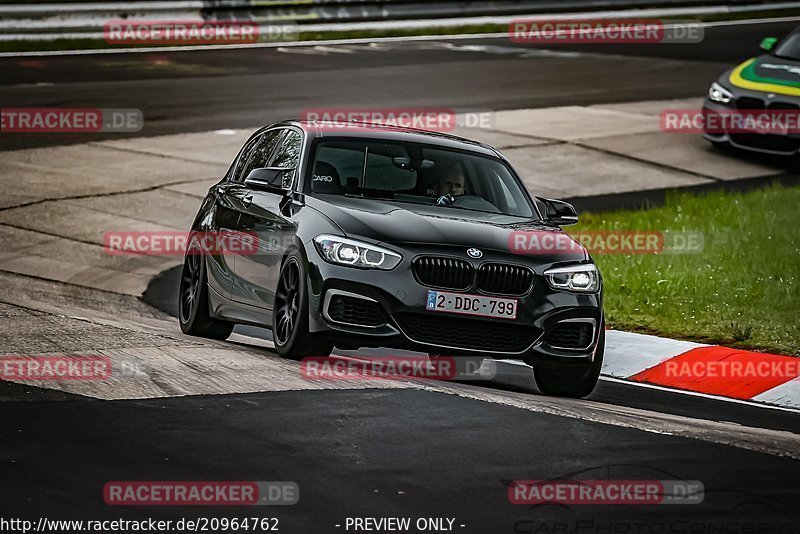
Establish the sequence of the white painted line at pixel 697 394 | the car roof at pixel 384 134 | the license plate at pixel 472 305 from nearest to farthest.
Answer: the license plate at pixel 472 305
the white painted line at pixel 697 394
the car roof at pixel 384 134

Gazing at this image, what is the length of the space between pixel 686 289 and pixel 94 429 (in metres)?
7.10

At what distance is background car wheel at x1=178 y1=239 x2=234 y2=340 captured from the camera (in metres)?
11.4

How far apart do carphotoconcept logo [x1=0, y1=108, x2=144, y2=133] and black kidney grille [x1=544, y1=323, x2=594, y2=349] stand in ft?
43.4

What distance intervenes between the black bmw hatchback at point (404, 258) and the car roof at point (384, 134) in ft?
0.05

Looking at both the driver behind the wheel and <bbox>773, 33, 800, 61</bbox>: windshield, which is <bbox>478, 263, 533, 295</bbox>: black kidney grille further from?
<bbox>773, 33, 800, 61</bbox>: windshield

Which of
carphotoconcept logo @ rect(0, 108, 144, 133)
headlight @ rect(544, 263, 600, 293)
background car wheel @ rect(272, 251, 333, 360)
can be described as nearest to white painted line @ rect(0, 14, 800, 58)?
carphotoconcept logo @ rect(0, 108, 144, 133)

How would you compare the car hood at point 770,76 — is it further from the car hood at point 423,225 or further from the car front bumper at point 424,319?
the car front bumper at point 424,319

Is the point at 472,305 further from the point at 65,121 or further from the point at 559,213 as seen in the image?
the point at 65,121

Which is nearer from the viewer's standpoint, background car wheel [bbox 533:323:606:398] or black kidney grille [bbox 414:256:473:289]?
black kidney grille [bbox 414:256:473:289]

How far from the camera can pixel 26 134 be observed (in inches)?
838

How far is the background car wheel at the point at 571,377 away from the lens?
9727 mm

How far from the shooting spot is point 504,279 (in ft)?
30.3

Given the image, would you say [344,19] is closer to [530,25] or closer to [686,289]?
[530,25]

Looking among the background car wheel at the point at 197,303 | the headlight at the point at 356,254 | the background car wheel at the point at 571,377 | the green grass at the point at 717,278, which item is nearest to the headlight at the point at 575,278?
the background car wheel at the point at 571,377
